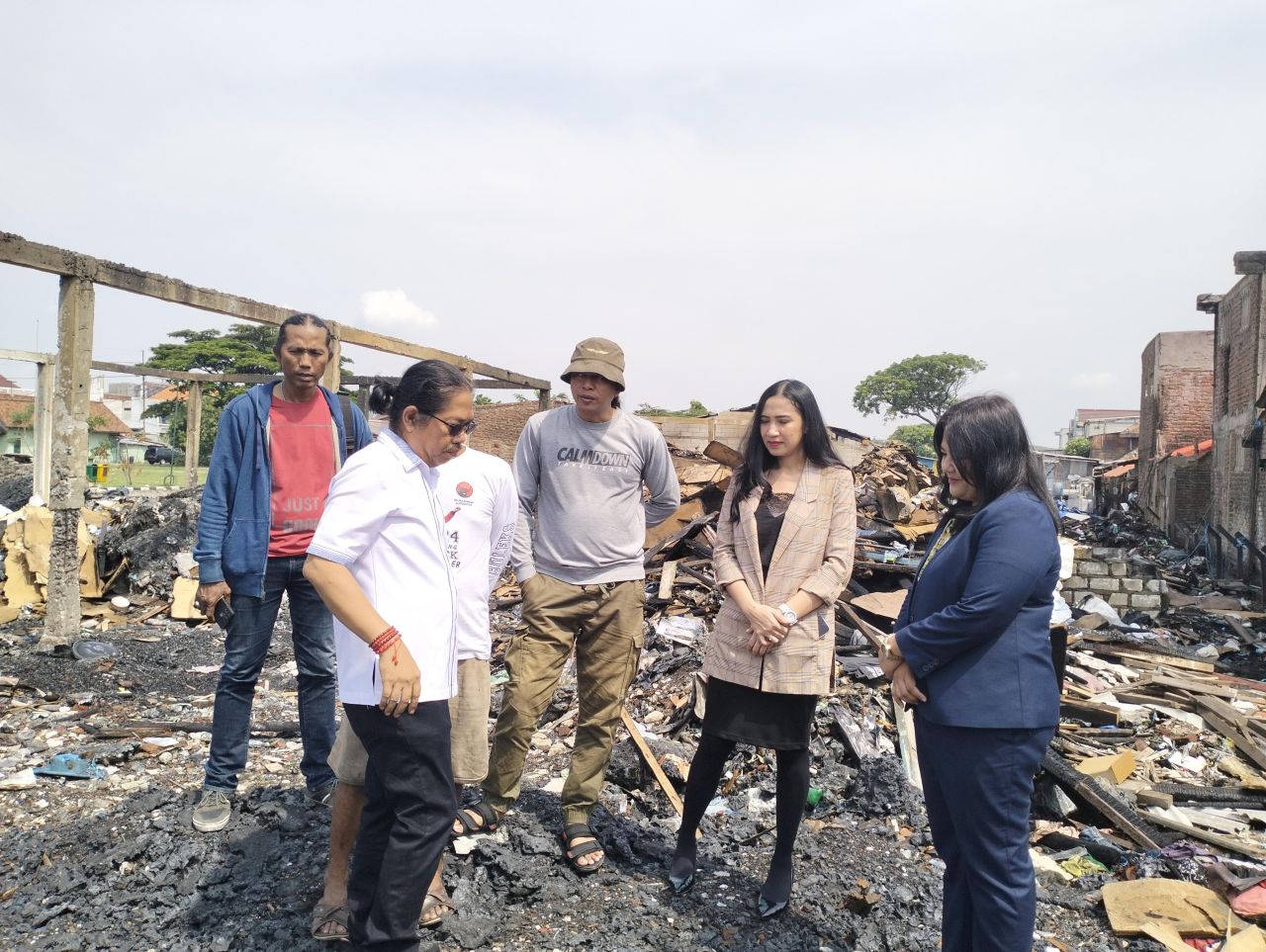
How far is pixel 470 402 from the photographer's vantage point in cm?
245

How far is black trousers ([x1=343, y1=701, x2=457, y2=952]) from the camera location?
7.18 ft

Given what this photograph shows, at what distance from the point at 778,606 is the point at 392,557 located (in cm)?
149

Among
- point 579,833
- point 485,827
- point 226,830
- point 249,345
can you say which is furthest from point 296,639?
point 249,345

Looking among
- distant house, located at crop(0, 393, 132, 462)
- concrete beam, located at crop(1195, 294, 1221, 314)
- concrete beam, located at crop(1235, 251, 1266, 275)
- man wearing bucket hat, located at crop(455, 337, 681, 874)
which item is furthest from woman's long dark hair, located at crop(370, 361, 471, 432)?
distant house, located at crop(0, 393, 132, 462)

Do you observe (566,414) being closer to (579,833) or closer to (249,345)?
(579,833)

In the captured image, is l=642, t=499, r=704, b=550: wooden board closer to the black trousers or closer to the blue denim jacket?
the blue denim jacket

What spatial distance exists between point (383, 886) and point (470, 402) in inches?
52.8

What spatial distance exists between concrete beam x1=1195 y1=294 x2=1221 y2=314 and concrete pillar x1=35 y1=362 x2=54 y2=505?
72.4ft

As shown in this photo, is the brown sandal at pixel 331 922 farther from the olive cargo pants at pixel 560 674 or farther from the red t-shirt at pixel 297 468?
the red t-shirt at pixel 297 468

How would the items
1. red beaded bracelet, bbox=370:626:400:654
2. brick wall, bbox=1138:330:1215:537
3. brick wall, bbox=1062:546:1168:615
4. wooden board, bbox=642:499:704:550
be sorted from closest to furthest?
red beaded bracelet, bbox=370:626:400:654 < wooden board, bbox=642:499:704:550 < brick wall, bbox=1062:546:1168:615 < brick wall, bbox=1138:330:1215:537

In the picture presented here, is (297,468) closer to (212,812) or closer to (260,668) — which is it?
(260,668)

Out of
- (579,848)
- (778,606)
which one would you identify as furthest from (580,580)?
(579,848)

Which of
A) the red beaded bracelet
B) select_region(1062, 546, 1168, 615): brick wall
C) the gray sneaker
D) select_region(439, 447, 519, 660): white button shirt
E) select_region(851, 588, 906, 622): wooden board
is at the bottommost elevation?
the gray sneaker

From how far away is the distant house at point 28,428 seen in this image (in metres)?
34.9
